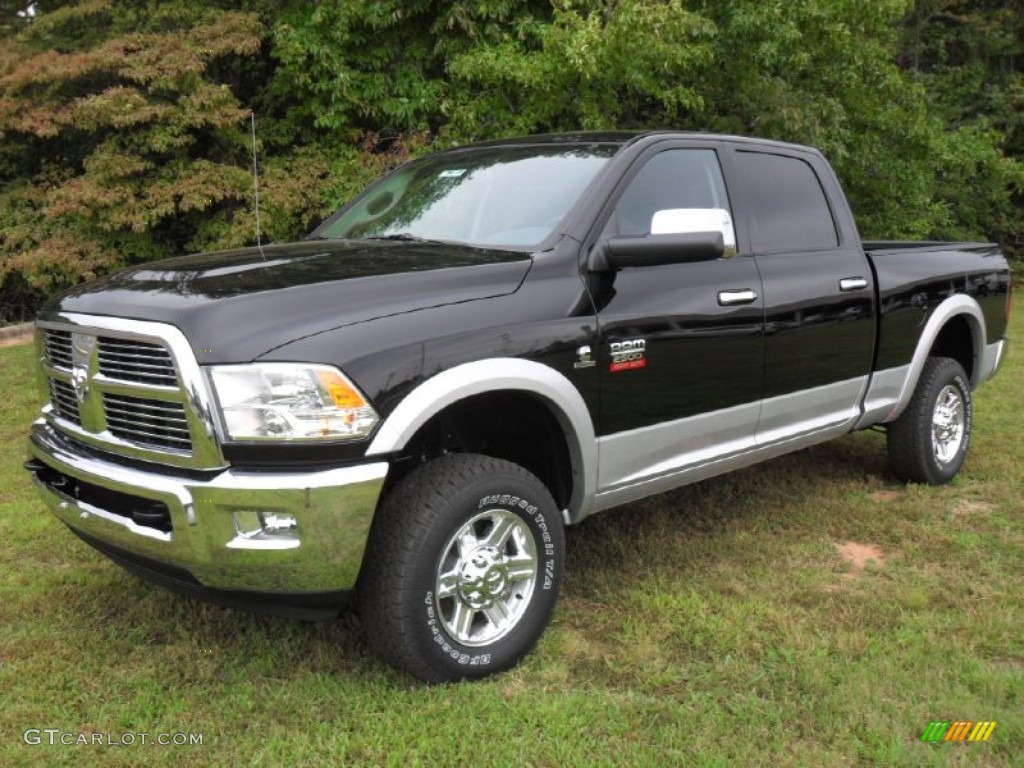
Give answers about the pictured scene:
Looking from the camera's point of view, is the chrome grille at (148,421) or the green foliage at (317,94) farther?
the green foliage at (317,94)

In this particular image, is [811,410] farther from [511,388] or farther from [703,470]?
[511,388]

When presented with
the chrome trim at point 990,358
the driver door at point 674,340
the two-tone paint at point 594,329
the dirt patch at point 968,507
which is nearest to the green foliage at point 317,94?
the chrome trim at point 990,358

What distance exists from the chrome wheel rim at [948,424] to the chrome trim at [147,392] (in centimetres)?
422

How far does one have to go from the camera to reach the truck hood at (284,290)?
2.73 meters

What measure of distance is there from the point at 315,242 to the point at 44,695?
1996 mm

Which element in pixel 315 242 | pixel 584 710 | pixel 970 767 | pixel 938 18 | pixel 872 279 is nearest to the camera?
pixel 970 767

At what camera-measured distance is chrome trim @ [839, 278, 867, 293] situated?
4581 millimetres

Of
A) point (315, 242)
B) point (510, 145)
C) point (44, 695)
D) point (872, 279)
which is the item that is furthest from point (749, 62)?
point (44, 695)

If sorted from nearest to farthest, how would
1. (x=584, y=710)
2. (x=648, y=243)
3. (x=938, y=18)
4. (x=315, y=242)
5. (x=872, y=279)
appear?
1. (x=584, y=710)
2. (x=648, y=243)
3. (x=315, y=242)
4. (x=872, y=279)
5. (x=938, y=18)

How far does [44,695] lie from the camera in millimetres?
3041

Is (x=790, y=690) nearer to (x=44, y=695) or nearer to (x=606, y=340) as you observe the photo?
(x=606, y=340)

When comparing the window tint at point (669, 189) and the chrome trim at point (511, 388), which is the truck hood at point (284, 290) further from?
the window tint at point (669, 189)

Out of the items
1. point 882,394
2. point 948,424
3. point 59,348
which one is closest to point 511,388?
point 59,348

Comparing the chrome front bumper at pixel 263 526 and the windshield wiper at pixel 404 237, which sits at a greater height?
the windshield wiper at pixel 404 237
